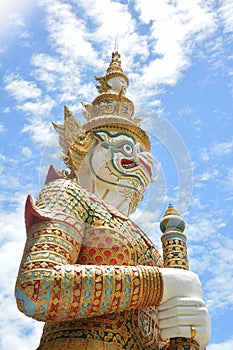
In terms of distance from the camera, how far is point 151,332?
4.59 meters

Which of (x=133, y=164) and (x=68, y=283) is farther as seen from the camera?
(x=133, y=164)

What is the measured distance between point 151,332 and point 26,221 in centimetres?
161

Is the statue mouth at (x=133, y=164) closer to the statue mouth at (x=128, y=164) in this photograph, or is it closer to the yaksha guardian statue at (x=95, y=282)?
the statue mouth at (x=128, y=164)

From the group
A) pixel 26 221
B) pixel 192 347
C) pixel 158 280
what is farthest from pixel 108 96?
pixel 192 347

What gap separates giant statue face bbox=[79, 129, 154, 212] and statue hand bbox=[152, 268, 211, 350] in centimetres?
178

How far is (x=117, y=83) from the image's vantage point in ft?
24.0

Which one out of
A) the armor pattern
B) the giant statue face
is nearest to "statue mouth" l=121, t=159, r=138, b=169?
the giant statue face

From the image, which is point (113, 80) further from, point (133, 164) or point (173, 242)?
point (173, 242)

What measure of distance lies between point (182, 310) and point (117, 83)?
4.18 meters

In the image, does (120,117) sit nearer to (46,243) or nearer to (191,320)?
(46,243)

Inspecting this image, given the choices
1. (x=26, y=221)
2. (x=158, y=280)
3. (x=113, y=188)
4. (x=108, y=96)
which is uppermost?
(x=108, y=96)

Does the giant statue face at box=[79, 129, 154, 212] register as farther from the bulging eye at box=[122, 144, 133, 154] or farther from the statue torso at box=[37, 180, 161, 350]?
the statue torso at box=[37, 180, 161, 350]

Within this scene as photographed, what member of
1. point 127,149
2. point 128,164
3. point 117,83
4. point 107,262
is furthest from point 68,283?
point 117,83

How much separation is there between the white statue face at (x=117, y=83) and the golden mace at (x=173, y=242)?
2678 mm
